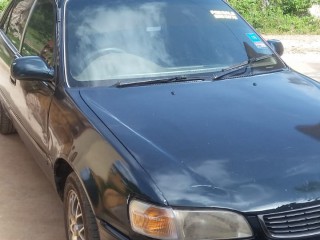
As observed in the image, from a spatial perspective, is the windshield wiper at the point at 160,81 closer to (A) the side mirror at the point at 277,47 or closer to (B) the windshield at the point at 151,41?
(B) the windshield at the point at 151,41

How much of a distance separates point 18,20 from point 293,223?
3.47 meters

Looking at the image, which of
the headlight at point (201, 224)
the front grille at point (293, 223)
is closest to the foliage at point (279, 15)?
the front grille at point (293, 223)

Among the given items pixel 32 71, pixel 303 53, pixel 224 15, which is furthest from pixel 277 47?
pixel 303 53

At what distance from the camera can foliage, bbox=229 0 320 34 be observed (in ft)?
48.2

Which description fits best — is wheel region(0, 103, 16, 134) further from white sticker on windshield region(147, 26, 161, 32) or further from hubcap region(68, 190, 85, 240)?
hubcap region(68, 190, 85, 240)

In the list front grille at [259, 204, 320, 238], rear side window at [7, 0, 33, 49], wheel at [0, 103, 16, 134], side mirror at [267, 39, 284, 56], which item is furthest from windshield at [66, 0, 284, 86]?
wheel at [0, 103, 16, 134]

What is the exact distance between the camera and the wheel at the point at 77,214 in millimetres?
2871

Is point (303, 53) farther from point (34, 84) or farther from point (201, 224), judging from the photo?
point (201, 224)

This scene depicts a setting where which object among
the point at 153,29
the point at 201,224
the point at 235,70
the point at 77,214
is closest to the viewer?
the point at 201,224

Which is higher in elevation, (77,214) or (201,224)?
(201,224)

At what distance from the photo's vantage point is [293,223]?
241 centimetres

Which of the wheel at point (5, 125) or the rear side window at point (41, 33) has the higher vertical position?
the rear side window at point (41, 33)

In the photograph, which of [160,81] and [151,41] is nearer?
[160,81]

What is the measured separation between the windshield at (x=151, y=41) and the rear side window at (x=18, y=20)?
101 centimetres
